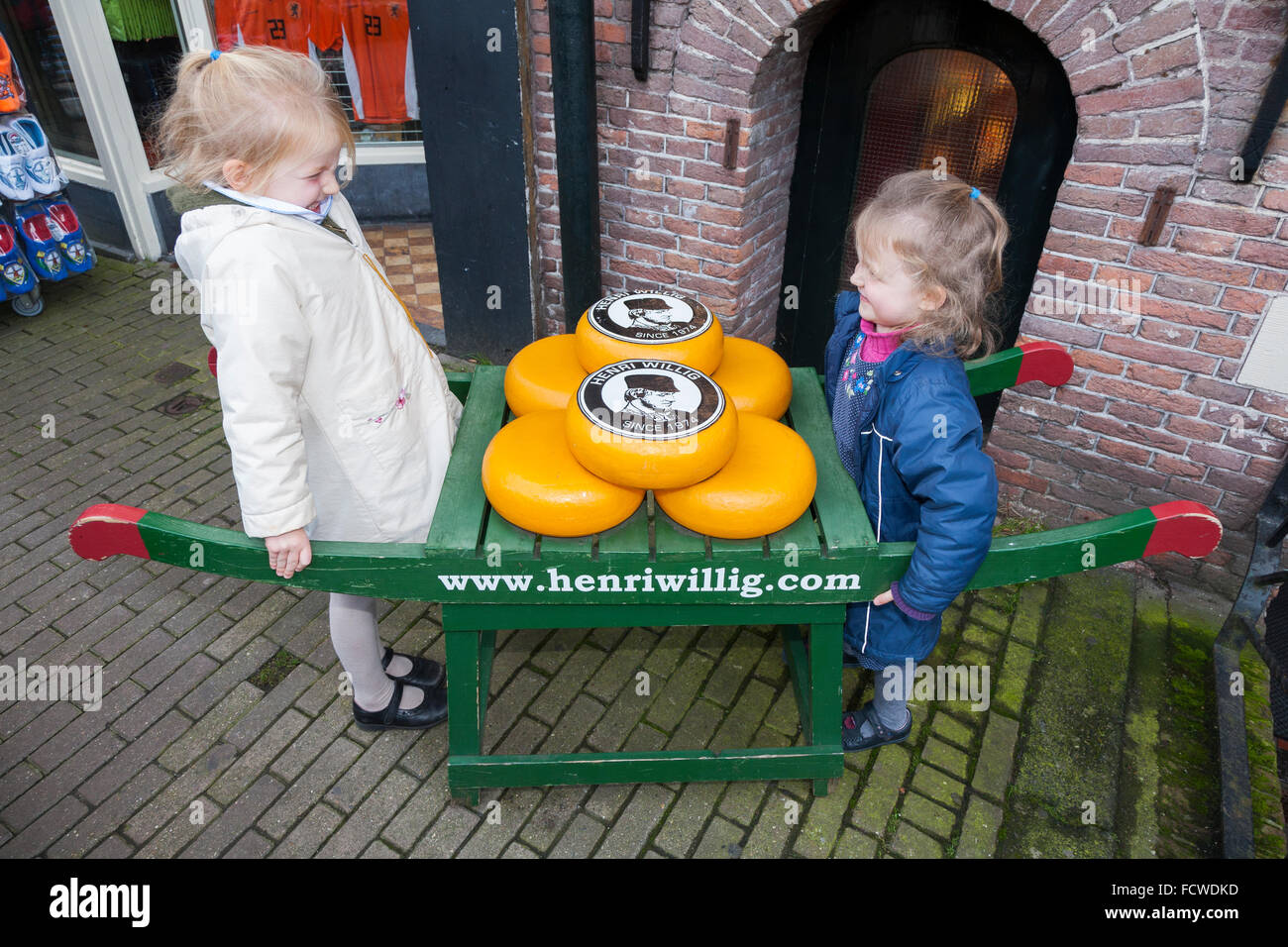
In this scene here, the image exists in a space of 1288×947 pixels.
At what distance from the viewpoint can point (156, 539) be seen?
211 centimetres

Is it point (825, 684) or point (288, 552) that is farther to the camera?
point (825, 684)

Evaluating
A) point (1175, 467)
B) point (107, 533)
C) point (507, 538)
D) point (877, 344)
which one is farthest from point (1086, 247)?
point (107, 533)

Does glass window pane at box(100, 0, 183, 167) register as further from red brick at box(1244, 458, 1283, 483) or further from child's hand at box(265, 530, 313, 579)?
red brick at box(1244, 458, 1283, 483)

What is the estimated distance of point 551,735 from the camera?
118 inches

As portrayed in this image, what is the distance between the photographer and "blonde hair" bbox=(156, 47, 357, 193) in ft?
6.24

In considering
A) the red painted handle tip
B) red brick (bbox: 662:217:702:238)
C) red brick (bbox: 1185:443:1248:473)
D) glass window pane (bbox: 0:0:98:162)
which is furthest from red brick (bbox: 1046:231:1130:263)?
glass window pane (bbox: 0:0:98:162)

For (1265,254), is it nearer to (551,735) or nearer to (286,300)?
(551,735)

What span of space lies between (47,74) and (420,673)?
569 cm

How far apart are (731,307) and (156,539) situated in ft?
9.10

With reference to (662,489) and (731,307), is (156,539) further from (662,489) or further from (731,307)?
(731,307)

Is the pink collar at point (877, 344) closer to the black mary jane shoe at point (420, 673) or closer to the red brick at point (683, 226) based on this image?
the red brick at point (683, 226)

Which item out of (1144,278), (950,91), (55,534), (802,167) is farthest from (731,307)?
(55,534)

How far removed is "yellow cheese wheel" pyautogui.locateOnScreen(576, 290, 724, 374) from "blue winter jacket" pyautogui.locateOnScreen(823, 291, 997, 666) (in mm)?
498

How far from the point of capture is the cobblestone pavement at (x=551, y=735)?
271cm
